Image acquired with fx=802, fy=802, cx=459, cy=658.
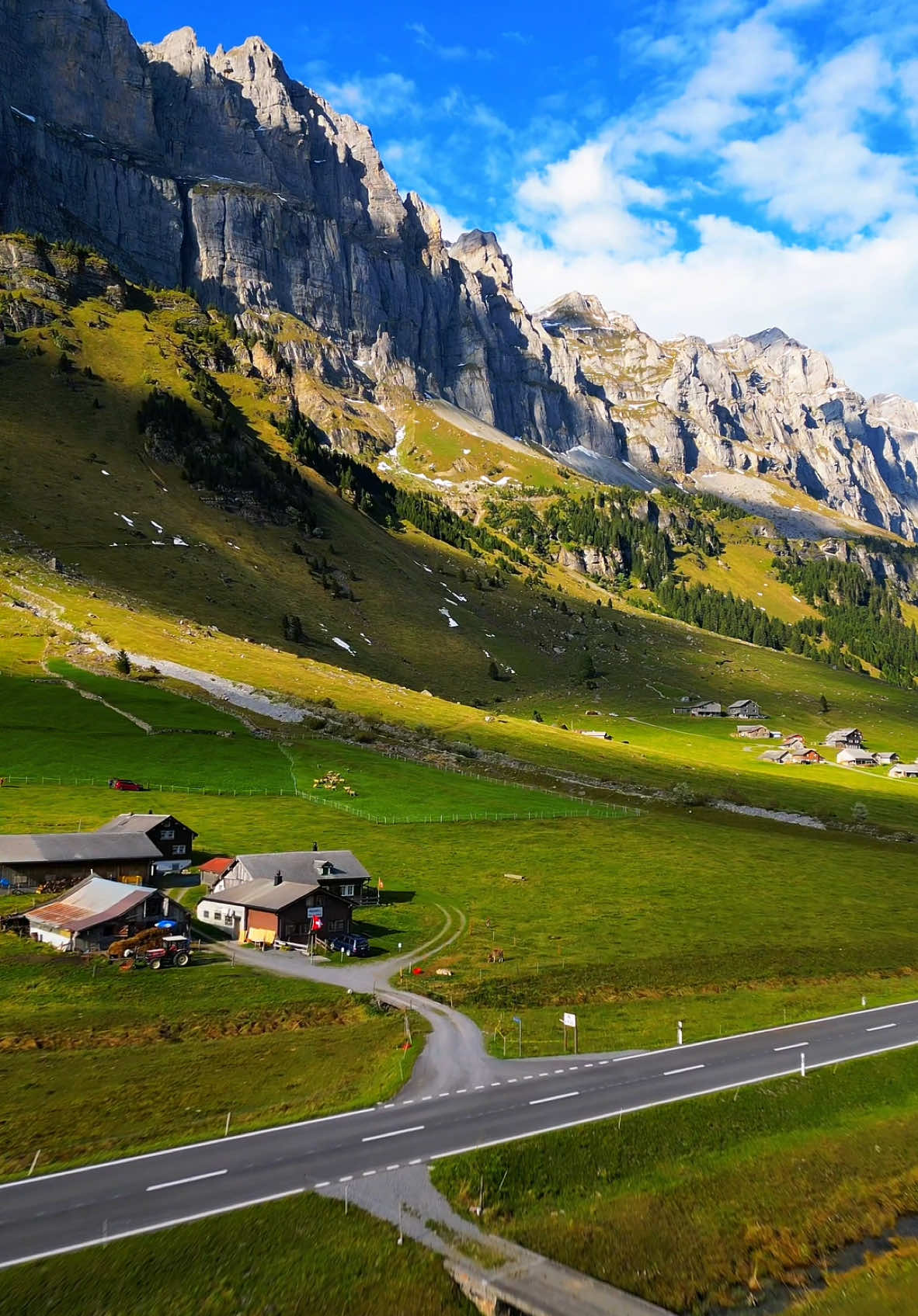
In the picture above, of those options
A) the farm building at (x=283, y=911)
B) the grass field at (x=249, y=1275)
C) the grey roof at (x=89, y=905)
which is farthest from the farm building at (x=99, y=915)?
the grass field at (x=249, y=1275)

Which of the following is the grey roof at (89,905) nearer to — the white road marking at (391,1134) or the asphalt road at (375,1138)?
the asphalt road at (375,1138)

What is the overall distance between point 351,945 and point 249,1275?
34636 mm

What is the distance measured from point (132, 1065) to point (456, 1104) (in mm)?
15041

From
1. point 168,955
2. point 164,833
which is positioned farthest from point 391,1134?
point 164,833

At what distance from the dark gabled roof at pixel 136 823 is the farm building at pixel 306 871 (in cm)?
1030

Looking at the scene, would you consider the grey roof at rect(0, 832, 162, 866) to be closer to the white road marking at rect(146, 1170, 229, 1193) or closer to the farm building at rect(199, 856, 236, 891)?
the farm building at rect(199, 856, 236, 891)

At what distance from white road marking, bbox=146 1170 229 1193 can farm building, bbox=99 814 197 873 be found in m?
47.1

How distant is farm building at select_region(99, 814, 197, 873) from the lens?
72188mm

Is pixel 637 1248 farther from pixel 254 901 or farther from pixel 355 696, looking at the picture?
pixel 355 696

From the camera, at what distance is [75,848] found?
66500 millimetres

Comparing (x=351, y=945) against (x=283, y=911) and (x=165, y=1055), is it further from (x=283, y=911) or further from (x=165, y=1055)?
(x=165, y=1055)

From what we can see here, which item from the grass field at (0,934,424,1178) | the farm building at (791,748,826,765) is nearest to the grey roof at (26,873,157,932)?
the grass field at (0,934,424,1178)

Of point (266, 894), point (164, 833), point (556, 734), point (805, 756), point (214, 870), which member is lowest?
point (805, 756)

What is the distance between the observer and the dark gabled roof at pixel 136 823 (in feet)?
237
